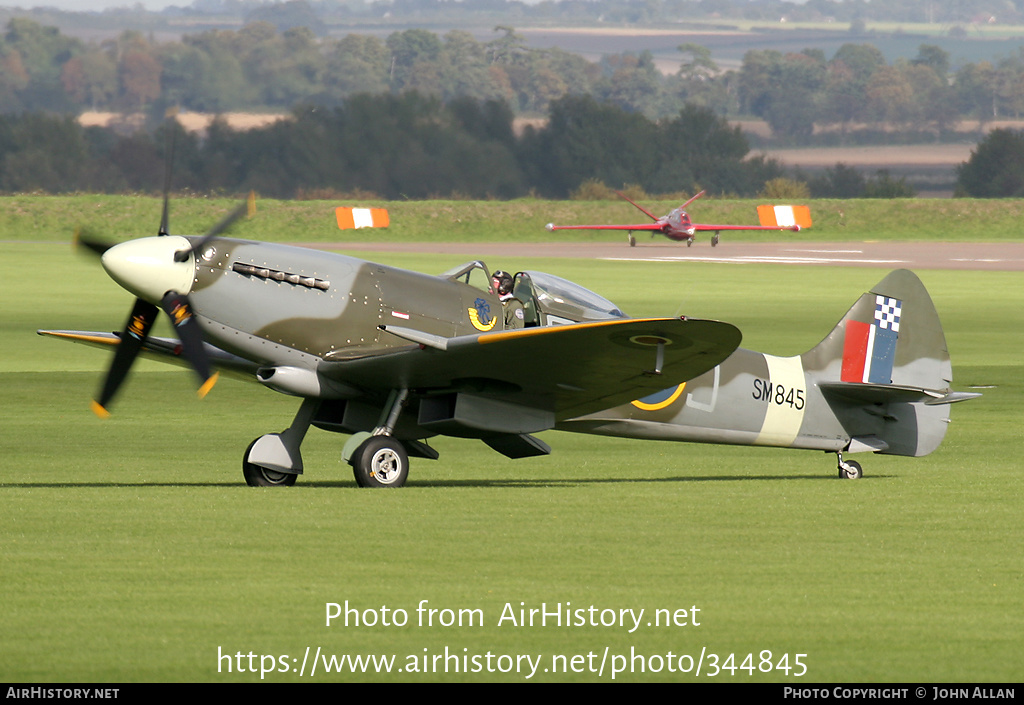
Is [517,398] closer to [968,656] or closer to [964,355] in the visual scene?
[968,656]

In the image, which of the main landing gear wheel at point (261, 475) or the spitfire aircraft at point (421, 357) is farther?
the main landing gear wheel at point (261, 475)

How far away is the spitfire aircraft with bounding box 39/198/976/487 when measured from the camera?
484 inches

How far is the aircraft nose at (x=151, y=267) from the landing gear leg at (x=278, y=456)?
61.1 inches

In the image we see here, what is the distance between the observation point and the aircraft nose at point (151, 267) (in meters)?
12.3

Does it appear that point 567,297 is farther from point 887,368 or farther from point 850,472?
point 887,368

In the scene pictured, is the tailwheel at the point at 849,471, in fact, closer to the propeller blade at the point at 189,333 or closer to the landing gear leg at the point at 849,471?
the landing gear leg at the point at 849,471

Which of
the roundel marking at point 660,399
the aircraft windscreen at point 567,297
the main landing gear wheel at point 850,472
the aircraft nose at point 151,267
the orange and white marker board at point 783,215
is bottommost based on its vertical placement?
the orange and white marker board at point 783,215

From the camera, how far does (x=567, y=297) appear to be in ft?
44.5

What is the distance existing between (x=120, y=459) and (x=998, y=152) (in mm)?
112577

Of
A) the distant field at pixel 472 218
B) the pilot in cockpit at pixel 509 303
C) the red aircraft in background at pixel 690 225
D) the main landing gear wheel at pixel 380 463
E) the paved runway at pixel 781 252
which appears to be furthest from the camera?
the distant field at pixel 472 218

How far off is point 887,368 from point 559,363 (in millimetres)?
4349

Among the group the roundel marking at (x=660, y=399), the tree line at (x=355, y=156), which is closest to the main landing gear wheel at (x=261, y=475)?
the roundel marking at (x=660, y=399)

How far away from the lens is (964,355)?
30.9 meters
